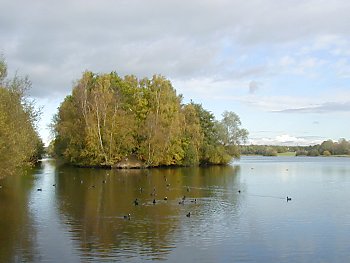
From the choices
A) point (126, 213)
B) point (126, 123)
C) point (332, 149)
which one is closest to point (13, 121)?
point (126, 213)

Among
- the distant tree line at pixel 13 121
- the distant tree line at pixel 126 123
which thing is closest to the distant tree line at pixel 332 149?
the distant tree line at pixel 126 123

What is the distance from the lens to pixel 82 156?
255 feet

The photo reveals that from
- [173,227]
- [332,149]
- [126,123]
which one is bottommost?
[173,227]

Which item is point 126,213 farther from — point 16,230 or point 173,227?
point 16,230

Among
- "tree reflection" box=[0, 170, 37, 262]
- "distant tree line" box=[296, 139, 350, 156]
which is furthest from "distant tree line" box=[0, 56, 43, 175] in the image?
"distant tree line" box=[296, 139, 350, 156]

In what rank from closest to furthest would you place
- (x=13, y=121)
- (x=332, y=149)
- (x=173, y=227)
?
(x=173, y=227) → (x=13, y=121) → (x=332, y=149)

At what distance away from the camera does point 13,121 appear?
34.6 meters

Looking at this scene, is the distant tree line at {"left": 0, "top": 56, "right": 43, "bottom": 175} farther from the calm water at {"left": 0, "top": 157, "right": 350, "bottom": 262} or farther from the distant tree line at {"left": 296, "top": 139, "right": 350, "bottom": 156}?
the distant tree line at {"left": 296, "top": 139, "right": 350, "bottom": 156}

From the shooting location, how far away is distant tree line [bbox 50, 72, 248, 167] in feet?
246

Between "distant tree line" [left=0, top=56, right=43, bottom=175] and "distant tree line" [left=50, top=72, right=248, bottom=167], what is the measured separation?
112ft

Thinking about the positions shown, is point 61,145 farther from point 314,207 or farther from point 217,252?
point 217,252

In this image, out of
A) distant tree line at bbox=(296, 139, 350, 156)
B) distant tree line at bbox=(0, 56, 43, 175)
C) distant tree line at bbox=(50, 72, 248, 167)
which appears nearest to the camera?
distant tree line at bbox=(0, 56, 43, 175)

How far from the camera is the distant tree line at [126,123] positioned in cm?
7500

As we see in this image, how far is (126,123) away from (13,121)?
137 ft
